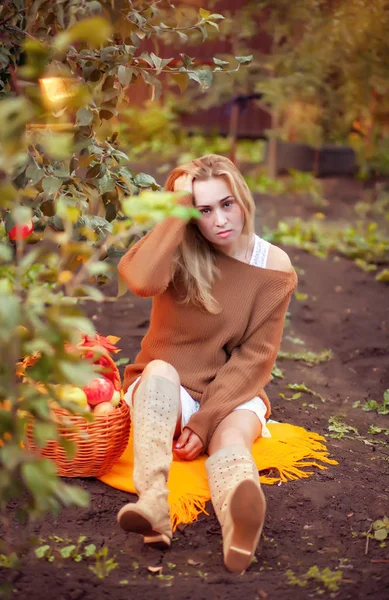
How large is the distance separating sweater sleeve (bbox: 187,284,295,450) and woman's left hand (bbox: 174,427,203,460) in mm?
23

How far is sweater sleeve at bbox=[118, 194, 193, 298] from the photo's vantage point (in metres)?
2.46

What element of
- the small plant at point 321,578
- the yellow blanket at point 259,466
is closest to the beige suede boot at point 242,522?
the small plant at point 321,578

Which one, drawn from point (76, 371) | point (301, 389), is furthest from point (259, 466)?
point (76, 371)

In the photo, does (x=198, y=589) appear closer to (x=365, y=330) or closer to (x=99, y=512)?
(x=99, y=512)

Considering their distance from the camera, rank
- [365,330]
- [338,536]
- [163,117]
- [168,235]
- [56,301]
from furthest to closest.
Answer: [163,117] → [365,330] → [168,235] → [338,536] → [56,301]

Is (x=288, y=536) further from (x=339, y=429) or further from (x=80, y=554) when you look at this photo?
(x=339, y=429)

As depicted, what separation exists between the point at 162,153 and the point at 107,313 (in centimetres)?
445

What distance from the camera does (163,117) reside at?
8844 millimetres

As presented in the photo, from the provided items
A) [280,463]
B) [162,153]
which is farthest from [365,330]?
[162,153]

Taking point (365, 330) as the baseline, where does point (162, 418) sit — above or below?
above

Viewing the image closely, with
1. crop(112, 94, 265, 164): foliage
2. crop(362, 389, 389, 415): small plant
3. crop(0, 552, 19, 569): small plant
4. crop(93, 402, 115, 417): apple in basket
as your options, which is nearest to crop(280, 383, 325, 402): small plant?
crop(362, 389, 389, 415): small plant

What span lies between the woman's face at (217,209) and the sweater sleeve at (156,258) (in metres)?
0.05

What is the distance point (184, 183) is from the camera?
2.54 metres

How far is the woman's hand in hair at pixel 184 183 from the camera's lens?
2.52 m
